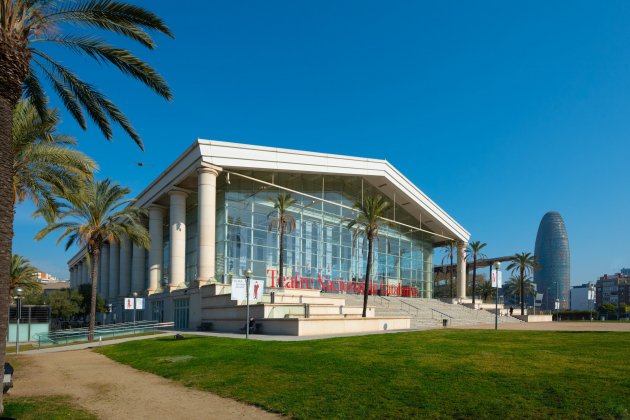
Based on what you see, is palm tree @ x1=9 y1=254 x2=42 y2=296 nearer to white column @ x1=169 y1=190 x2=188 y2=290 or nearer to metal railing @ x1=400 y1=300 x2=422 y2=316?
white column @ x1=169 y1=190 x2=188 y2=290

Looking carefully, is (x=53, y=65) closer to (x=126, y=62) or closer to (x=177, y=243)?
(x=126, y=62)

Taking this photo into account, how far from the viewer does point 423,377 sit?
11398mm

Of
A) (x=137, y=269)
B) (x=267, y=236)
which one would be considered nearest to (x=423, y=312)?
(x=267, y=236)

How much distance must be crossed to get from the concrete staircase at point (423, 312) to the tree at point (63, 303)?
32.7 metres

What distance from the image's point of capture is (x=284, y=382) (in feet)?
40.2

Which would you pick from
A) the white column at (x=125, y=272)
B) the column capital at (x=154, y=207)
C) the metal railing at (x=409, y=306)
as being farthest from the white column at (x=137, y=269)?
the metal railing at (x=409, y=306)

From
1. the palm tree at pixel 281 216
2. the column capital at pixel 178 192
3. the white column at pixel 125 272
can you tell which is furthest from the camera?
the white column at pixel 125 272

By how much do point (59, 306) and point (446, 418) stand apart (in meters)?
55.5

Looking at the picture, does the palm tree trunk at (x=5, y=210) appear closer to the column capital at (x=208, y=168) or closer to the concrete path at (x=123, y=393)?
the concrete path at (x=123, y=393)

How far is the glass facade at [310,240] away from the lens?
131 feet

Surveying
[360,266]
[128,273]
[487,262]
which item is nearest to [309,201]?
[360,266]

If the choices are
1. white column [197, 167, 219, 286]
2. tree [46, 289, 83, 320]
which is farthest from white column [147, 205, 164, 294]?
tree [46, 289, 83, 320]

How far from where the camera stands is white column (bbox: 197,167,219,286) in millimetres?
35219

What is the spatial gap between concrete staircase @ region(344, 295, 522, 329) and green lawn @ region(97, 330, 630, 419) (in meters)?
20.4
